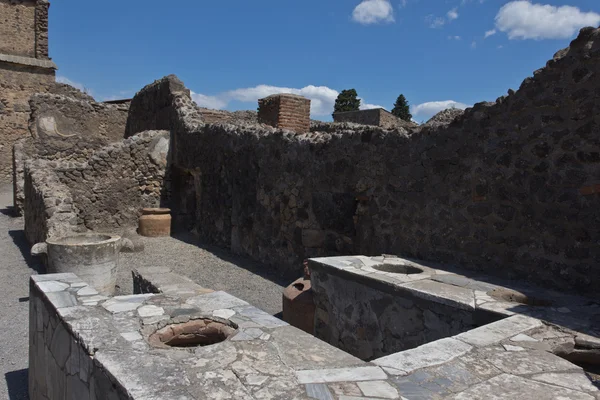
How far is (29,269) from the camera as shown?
7000mm

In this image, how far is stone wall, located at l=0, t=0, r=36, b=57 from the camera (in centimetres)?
2052

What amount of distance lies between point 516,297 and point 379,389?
2117mm

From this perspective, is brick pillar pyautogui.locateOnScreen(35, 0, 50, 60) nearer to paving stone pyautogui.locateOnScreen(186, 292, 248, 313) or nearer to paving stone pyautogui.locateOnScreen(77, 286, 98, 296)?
paving stone pyautogui.locateOnScreen(77, 286, 98, 296)

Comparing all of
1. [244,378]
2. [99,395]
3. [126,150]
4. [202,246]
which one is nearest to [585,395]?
[244,378]

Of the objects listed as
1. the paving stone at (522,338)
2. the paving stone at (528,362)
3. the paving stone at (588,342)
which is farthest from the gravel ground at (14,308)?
the paving stone at (588,342)

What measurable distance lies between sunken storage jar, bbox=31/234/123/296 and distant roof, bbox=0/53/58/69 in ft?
56.8

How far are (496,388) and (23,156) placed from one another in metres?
13.2

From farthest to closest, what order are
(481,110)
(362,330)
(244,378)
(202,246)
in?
1. (202,246)
2. (481,110)
3. (362,330)
4. (244,378)

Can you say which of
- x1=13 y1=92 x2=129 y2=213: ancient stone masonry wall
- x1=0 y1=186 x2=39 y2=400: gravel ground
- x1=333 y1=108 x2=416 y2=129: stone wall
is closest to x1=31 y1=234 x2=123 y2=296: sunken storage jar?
x1=0 y1=186 x2=39 y2=400: gravel ground

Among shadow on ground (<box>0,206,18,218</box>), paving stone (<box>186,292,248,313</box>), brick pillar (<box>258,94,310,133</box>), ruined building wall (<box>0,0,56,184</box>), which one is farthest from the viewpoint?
ruined building wall (<box>0,0,56,184</box>)

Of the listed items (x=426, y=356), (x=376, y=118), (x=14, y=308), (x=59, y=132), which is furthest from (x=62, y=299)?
(x=376, y=118)

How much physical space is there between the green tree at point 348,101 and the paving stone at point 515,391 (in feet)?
124

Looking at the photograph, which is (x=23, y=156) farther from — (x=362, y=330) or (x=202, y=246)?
(x=362, y=330)

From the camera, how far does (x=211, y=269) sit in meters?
7.59
